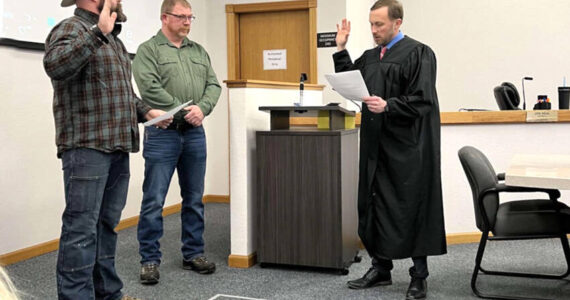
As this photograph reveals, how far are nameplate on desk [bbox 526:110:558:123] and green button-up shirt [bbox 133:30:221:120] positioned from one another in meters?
2.04

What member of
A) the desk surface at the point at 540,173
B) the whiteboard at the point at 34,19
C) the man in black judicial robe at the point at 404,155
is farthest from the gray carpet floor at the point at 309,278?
the whiteboard at the point at 34,19

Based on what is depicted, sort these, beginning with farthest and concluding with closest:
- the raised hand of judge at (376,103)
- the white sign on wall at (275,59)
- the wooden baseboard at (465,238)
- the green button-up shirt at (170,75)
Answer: the white sign on wall at (275,59)
the wooden baseboard at (465,238)
the green button-up shirt at (170,75)
the raised hand of judge at (376,103)

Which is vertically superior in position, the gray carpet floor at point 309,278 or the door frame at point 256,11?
the door frame at point 256,11

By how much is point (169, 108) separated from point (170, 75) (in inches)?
7.5

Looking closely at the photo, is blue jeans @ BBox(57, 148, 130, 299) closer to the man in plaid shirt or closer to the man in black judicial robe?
the man in plaid shirt

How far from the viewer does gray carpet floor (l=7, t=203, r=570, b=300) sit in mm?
2859

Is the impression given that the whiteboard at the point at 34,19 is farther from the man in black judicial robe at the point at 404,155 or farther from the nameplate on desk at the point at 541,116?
the nameplate on desk at the point at 541,116

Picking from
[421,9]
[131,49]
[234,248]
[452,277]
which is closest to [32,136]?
[131,49]

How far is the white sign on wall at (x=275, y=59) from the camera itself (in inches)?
217

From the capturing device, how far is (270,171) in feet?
10.8

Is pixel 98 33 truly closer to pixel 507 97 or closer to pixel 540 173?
pixel 540 173

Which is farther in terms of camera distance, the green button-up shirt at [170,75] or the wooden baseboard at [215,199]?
the wooden baseboard at [215,199]

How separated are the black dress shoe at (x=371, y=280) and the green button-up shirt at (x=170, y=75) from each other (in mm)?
1167

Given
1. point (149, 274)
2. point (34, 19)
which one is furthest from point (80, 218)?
point (34, 19)
